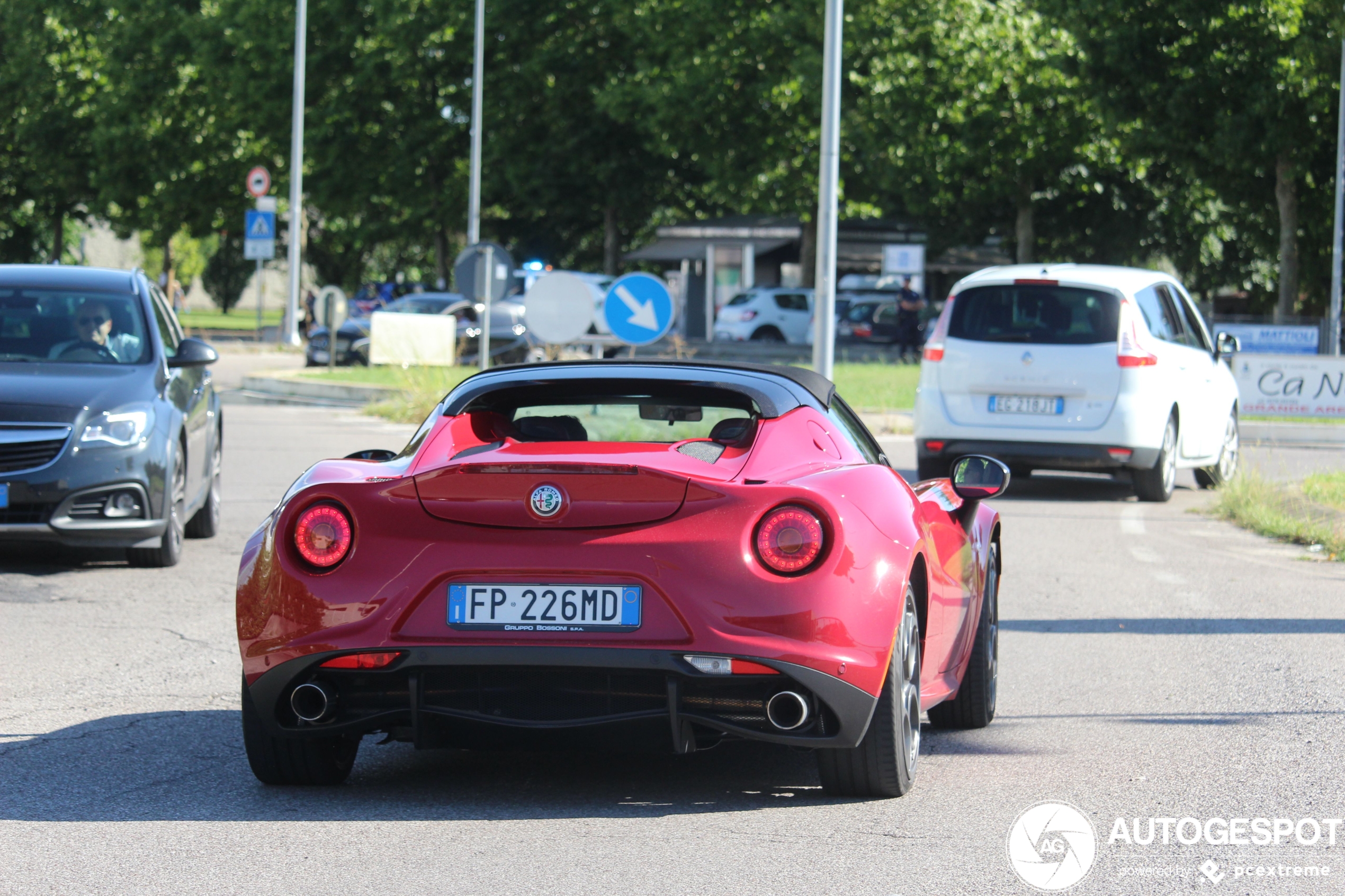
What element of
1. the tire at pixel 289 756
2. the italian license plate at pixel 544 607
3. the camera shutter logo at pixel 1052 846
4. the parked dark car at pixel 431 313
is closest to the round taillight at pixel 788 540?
the italian license plate at pixel 544 607

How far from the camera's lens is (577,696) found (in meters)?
4.72

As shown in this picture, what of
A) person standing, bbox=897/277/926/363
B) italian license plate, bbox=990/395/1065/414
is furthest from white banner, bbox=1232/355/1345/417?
person standing, bbox=897/277/926/363

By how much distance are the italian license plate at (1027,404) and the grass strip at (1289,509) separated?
1417 millimetres

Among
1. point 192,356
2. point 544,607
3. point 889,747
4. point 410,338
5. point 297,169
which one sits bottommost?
point 889,747

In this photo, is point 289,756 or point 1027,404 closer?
point 289,756

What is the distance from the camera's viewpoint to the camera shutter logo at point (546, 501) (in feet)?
15.4

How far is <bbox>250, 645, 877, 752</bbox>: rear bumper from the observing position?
15.2 feet

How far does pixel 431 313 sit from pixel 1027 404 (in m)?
22.1

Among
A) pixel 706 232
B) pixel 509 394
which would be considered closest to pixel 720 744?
pixel 509 394

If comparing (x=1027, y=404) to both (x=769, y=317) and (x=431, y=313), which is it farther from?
(x=769, y=317)

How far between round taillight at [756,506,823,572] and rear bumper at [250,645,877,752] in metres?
0.26

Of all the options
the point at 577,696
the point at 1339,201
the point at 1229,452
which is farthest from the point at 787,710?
the point at 1339,201

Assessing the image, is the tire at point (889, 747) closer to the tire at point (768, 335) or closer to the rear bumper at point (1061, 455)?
the rear bumper at point (1061, 455)

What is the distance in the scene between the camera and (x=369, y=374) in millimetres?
29500
